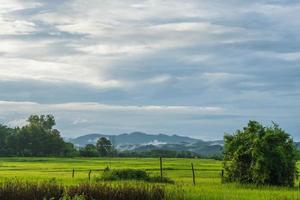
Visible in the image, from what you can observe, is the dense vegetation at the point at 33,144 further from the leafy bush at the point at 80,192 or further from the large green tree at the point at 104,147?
the leafy bush at the point at 80,192

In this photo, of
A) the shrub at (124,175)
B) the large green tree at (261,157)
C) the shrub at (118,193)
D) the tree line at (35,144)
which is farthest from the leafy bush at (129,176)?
the tree line at (35,144)

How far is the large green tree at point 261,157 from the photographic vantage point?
3597 cm

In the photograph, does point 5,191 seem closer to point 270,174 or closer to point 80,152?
point 270,174

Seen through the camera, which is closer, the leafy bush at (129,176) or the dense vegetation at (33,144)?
the leafy bush at (129,176)

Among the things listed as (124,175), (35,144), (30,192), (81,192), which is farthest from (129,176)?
(35,144)

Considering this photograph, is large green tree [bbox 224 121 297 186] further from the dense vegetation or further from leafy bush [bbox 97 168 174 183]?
the dense vegetation

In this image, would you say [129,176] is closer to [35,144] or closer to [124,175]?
[124,175]

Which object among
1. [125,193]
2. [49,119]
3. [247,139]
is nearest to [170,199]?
[125,193]

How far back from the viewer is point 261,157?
35.9 metres

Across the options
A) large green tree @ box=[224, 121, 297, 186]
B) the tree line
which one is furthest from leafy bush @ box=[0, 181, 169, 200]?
the tree line

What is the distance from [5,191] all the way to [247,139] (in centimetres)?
1753

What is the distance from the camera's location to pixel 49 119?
153375 millimetres

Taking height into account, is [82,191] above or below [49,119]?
below

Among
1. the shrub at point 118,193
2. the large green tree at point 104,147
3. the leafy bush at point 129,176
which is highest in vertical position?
the large green tree at point 104,147
